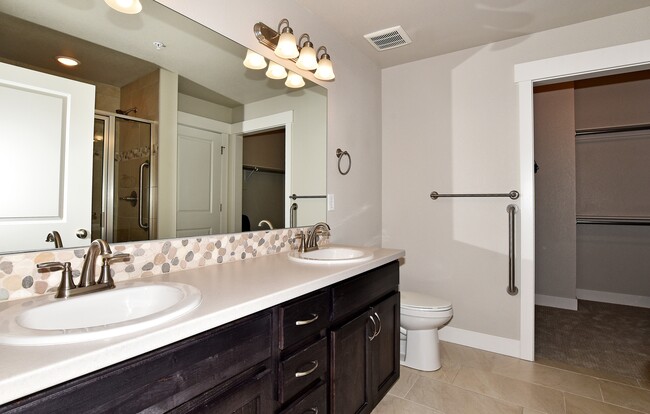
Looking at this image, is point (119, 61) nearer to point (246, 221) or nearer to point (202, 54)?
point (202, 54)

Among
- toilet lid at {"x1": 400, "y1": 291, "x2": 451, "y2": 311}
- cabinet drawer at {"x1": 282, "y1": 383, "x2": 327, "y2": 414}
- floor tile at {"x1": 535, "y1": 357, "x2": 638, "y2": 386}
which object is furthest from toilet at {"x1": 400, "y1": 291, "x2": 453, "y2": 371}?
cabinet drawer at {"x1": 282, "y1": 383, "x2": 327, "y2": 414}

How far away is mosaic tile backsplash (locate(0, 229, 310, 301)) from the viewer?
38.8 inches

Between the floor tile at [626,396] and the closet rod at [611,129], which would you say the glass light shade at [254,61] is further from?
the closet rod at [611,129]

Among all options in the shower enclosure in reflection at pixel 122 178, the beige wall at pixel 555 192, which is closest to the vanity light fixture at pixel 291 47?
the shower enclosure in reflection at pixel 122 178

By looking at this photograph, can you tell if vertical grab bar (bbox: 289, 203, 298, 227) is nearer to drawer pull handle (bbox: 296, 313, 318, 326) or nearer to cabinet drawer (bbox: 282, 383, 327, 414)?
drawer pull handle (bbox: 296, 313, 318, 326)

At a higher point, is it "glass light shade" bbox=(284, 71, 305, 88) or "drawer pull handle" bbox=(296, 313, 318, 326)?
"glass light shade" bbox=(284, 71, 305, 88)

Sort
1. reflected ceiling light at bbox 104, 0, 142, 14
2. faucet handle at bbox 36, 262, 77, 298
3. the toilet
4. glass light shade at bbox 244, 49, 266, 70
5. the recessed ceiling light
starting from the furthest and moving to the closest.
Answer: the toilet → glass light shade at bbox 244, 49, 266, 70 → reflected ceiling light at bbox 104, 0, 142, 14 → the recessed ceiling light → faucet handle at bbox 36, 262, 77, 298

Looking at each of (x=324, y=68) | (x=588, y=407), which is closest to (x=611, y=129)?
(x=588, y=407)

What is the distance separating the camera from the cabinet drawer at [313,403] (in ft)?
3.86

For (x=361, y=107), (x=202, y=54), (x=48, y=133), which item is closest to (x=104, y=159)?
(x=48, y=133)

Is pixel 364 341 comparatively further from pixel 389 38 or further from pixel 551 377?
pixel 389 38

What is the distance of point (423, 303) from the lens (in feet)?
7.38

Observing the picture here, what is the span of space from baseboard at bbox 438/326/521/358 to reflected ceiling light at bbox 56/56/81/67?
2.87 m

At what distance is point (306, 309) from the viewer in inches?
48.7
